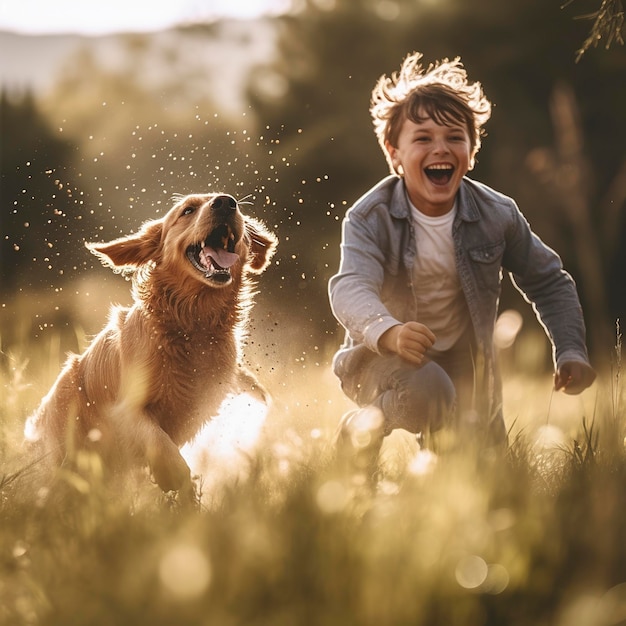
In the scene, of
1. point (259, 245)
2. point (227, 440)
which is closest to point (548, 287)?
point (259, 245)

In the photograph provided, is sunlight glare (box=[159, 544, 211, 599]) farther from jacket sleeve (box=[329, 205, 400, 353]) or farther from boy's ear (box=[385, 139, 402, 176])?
boy's ear (box=[385, 139, 402, 176])

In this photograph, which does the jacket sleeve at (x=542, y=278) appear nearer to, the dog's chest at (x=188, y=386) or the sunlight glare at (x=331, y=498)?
the dog's chest at (x=188, y=386)

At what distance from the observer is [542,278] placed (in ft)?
12.7

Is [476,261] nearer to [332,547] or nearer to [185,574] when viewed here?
[332,547]

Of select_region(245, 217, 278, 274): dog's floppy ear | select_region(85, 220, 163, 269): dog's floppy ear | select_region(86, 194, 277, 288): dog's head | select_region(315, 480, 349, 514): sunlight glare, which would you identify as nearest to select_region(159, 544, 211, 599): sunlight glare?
select_region(315, 480, 349, 514): sunlight glare

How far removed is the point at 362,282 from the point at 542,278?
969 millimetres

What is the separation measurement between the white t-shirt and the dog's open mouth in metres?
0.87

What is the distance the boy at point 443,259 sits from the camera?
3578mm

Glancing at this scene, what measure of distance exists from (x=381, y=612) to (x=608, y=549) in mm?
595

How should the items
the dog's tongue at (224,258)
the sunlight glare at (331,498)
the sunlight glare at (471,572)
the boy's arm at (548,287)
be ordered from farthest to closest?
the dog's tongue at (224,258) → the boy's arm at (548,287) → the sunlight glare at (331,498) → the sunlight glare at (471,572)

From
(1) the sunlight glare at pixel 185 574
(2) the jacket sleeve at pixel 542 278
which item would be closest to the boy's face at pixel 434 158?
(2) the jacket sleeve at pixel 542 278

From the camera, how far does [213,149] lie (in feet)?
18.9

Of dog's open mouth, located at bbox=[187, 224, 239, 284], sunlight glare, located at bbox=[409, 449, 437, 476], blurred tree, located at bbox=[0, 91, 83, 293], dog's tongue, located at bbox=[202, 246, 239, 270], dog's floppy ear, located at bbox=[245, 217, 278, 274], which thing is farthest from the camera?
blurred tree, located at bbox=[0, 91, 83, 293]

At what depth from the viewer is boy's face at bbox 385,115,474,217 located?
12.1 ft
